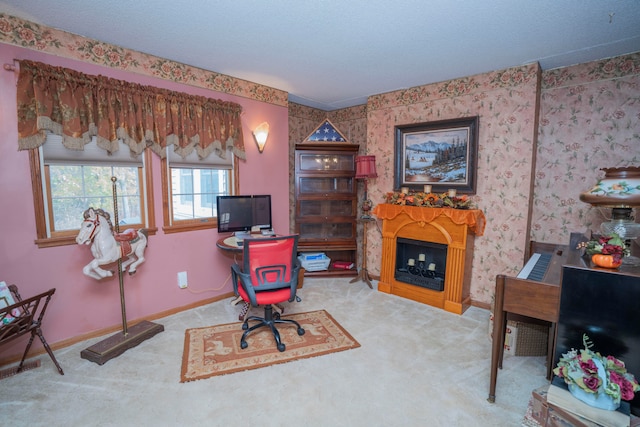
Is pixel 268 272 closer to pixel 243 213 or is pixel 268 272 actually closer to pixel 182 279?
pixel 243 213

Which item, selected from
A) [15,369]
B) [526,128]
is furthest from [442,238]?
[15,369]

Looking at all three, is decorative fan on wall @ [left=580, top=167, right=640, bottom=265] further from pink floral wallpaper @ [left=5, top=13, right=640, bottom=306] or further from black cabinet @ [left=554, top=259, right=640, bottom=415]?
pink floral wallpaper @ [left=5, top=13, right=640, bottom=306]

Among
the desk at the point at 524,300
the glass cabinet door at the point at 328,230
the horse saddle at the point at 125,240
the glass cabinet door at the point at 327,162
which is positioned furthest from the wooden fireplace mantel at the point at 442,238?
the horse saddle at the point at 125,240

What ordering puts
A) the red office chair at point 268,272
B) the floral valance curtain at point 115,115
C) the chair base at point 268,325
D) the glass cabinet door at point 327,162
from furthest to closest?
the glass cabinet door at point 327,162 → the chair base at point 268,325 → the red office chair at point 268,272 → the floral valance curtain at point 115,115

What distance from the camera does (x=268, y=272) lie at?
2451mm

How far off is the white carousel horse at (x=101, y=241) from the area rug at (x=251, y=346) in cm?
94

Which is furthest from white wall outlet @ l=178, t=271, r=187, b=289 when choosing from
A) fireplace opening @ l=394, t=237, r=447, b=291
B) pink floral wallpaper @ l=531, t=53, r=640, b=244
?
pink floral wallpaper @ l=531, t=53, r=640, b=244

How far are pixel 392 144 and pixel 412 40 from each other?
164 centimetres

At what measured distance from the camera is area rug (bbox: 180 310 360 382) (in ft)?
7.47

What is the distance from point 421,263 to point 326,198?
157 centimetres

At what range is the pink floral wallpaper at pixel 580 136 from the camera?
2740 millimetres

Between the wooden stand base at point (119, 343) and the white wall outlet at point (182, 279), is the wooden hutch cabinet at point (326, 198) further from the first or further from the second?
the wooden stand base at point (119, 343)

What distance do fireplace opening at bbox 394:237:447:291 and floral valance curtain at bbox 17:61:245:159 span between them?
8.27ft

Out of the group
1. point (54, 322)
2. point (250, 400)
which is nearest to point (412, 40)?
point (250, 400)
